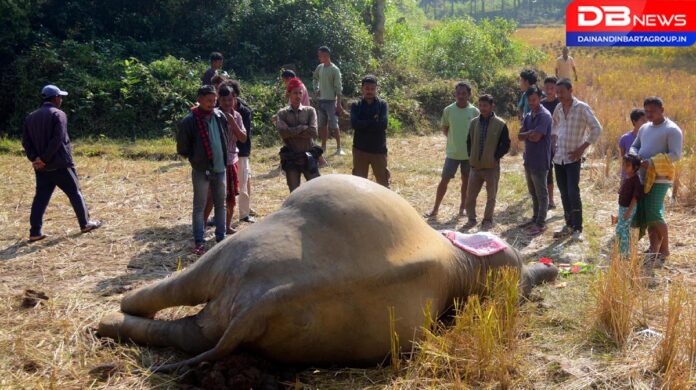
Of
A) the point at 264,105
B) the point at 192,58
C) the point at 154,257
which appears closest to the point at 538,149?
the point at 154,257

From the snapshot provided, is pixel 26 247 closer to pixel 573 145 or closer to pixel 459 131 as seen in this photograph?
pixel 459 131

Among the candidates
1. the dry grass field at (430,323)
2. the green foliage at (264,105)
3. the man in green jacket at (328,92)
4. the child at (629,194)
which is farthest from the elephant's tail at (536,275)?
the green foliage at (264,105)

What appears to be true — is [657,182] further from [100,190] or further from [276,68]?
[276,68]

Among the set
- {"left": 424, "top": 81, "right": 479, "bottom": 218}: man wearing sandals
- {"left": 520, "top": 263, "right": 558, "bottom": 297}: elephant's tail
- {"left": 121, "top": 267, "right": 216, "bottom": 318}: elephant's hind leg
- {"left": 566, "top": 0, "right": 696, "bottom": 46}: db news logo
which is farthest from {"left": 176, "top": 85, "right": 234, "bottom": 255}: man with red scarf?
{"left": 566, "top": 0, "right": 696, "bottom": 46}: db news logo

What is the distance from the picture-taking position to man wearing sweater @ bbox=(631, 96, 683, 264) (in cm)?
614

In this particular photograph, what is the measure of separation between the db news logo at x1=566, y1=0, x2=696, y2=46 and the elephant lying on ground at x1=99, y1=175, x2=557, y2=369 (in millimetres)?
19281

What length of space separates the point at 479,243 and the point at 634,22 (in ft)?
75.6

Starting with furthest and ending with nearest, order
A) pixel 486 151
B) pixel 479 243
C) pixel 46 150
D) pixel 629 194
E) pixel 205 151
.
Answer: pixel 486 151 → pixel 46 150 → pixel 205 151 → pixel 629 194 → pixel 479 243

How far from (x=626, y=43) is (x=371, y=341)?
26218 mm

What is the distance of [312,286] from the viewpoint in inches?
147

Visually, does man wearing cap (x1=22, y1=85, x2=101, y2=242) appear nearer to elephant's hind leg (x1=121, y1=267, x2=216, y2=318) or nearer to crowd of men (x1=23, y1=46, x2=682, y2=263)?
crowd of men (x1=23, y1=46, x2=682, y2=263)

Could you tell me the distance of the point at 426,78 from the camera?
1841 centimetres

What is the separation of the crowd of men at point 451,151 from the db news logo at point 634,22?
1531cm

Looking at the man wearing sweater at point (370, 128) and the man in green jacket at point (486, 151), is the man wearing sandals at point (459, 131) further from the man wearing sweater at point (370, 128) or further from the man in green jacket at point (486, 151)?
the man wearing sweater at point (370, 128)
